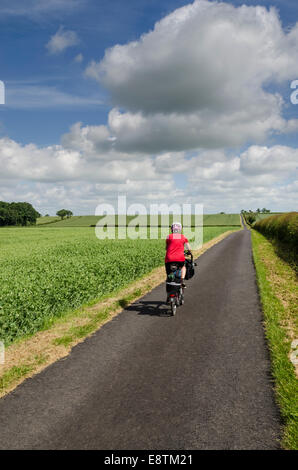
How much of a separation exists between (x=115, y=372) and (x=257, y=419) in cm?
263

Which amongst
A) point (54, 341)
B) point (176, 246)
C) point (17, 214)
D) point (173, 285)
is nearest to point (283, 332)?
point (173, 285)

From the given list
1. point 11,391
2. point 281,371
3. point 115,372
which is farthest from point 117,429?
point 281,371

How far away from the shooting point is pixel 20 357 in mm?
6488

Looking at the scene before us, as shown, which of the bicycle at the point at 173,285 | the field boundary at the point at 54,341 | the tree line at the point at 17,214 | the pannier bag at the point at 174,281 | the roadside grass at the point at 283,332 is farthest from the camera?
the tree line at the point at 17,214

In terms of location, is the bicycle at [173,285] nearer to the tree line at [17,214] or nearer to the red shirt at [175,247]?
the red shirt at [175,247]

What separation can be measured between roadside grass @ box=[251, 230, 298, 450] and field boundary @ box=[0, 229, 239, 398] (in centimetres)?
441

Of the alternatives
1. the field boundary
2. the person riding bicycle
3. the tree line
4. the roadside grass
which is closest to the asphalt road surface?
the roadside grass

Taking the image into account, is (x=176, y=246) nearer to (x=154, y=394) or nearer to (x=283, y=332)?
(x=283, y=332)

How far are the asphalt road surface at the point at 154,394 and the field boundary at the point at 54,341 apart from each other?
0.90ft

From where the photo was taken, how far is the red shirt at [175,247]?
9.34 meters

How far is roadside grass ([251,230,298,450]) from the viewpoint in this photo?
427cm

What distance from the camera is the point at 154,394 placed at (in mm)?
4914

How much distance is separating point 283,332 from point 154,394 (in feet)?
14.1

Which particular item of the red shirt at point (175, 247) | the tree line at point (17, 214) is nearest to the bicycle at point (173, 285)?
the red shirt at point (175, 247)
